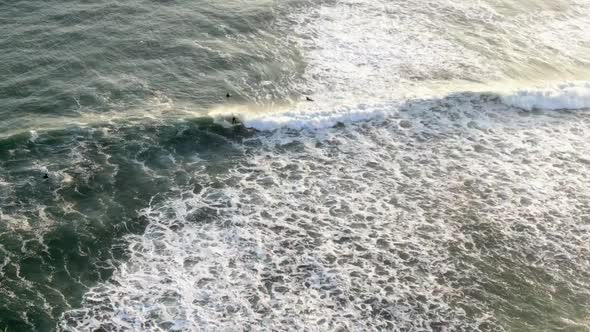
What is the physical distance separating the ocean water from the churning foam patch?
0.14m

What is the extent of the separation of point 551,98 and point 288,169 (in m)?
13.4

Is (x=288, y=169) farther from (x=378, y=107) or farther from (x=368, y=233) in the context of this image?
(x=378, y=107)

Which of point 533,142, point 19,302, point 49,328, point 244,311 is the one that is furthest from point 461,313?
point 19,302

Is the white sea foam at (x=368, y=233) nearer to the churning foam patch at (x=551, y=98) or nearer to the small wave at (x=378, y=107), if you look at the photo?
the small wave at (x=378, y=107)

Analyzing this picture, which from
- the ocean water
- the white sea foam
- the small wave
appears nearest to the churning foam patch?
the small wave

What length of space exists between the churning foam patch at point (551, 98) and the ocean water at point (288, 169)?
0.14 meters

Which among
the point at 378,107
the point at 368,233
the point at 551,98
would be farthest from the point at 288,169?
the point at 551,98

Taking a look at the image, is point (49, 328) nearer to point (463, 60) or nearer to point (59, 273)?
point (59, 273)

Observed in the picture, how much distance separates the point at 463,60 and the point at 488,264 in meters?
13.7

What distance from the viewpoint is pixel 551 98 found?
2794cm

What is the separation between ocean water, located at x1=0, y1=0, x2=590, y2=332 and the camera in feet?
60.8

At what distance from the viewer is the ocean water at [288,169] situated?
1853cm

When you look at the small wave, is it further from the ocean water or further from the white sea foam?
the white sea foam

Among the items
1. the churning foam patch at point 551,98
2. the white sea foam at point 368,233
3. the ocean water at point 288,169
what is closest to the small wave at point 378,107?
the churning foam patch at point 551,98
